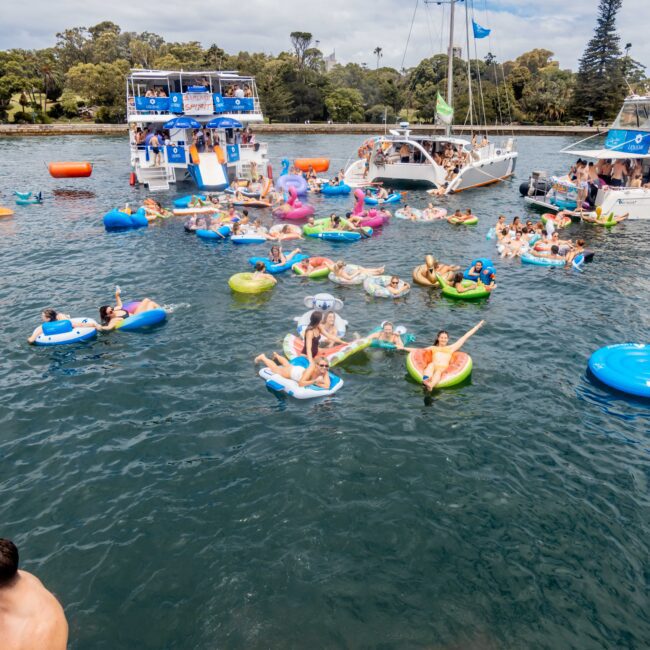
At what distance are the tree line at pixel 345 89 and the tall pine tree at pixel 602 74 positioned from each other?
0.14m

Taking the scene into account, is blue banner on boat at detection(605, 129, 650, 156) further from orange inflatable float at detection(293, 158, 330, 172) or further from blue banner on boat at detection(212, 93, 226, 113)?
blue banner on boat at detection(212, 93, 226, 113)

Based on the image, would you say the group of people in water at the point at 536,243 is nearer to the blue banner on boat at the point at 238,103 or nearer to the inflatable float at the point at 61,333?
the inflatable float at the point at 61,333

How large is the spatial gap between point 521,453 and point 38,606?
7959mm

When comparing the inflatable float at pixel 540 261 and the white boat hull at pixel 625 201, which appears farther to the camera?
the white boat hull at pixel 625 201

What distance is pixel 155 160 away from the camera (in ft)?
119

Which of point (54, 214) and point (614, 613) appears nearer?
point (614, 613)

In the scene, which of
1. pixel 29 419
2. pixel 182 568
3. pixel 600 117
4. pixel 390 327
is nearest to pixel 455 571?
pixel 182 568

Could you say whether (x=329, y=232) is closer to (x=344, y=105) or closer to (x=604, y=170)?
(x=604, y=170)

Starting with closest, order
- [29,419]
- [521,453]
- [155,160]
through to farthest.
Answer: [521,453], [29,419], [155,160]

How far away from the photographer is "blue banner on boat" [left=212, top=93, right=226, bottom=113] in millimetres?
37219

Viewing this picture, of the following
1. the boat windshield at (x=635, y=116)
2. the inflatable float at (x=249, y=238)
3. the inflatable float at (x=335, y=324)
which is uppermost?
the boat windshield at (x=635, y=116)

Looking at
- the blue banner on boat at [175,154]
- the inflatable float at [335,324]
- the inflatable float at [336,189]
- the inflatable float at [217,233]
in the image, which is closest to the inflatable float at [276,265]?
the inflatable float at [217,233]

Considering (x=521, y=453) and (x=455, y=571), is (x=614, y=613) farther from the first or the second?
(x=521, y=453)

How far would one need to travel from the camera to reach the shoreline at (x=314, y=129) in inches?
2817
